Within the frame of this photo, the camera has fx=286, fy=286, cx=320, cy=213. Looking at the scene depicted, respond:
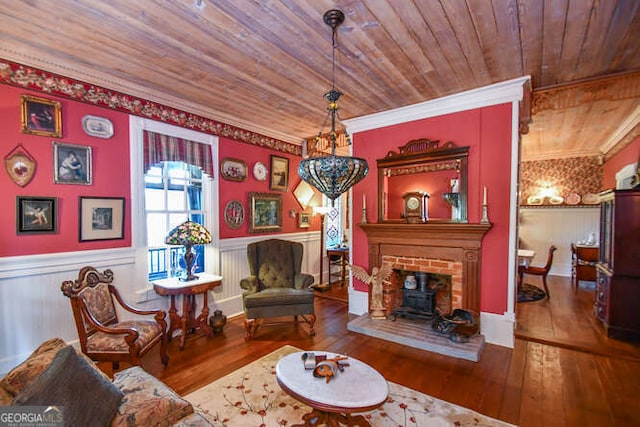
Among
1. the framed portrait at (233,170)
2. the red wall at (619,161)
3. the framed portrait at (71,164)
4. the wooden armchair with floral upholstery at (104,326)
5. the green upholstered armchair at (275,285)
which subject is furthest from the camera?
the red wall at (619,161)

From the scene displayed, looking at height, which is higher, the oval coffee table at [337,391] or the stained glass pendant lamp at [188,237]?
the stained glass pendant lamp at [188,237]

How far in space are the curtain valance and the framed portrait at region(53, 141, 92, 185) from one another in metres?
0.54

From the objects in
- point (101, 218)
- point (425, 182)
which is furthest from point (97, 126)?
point (425, 182)

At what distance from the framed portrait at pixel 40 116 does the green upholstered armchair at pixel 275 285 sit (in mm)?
2303

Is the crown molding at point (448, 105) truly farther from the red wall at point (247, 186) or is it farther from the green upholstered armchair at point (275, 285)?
the green upholstered armchair at point (275, 285)

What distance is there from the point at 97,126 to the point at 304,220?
333 cm

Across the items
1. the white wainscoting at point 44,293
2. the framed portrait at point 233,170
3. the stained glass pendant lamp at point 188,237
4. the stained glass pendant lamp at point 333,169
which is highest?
the framed portrait at point 233,170

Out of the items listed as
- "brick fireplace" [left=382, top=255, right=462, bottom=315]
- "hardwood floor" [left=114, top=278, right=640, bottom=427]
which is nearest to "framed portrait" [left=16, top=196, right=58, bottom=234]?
"hardwood floor" [left=114, top=278, right=640, bottom=427]

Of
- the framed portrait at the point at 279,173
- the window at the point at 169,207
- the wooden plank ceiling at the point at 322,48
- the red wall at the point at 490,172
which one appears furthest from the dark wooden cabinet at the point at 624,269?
the window at the point at 169,207

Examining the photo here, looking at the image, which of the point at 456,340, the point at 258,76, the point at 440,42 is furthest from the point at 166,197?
the point at 456,340

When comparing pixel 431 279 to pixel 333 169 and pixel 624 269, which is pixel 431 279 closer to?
pixel 624 269

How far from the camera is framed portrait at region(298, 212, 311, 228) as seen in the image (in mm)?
5293

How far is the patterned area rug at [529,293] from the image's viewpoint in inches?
191

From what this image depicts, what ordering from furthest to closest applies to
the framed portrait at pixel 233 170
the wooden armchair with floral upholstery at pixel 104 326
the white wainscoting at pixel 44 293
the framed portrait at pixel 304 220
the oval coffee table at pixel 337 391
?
the framed portrait at pixel 304 220 → the framed portrait at pixel 233 170 → the white wainscoting at pixel 44 293 → the wooden armchair with floral upholstery at pixel 104 326 → the oval coffee table at pixel 337 391
